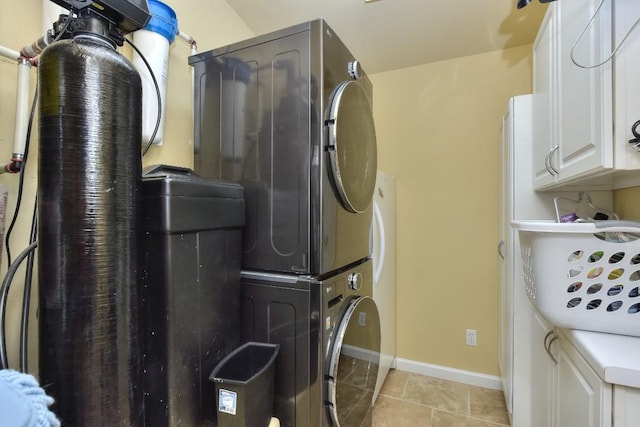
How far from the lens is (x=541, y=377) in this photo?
4.96 ft

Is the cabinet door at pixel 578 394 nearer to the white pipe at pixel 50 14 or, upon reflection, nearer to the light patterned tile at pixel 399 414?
the light patterned tile at pixel 399 414

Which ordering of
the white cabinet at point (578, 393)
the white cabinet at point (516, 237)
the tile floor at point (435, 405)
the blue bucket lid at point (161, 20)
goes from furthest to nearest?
the tile floor at point (435, 405) → the white cabinet at point (516, 237) → the blue bucket lid at point (161, 20) → the white cabinet at point (578, 393)

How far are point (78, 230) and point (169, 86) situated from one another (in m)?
1.06

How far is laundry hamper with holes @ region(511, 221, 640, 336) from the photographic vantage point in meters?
0.90

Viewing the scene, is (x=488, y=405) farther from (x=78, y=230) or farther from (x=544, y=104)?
(x=78, y=230)

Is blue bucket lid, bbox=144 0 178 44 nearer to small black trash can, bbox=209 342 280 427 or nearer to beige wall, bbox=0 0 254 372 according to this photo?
beige wall, bbox=0 0 254 372

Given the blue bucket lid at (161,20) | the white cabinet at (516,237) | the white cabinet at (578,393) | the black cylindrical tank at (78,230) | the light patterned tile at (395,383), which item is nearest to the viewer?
the black cylindrical tank at (78,230)

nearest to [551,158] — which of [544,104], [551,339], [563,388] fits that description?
[544,104]

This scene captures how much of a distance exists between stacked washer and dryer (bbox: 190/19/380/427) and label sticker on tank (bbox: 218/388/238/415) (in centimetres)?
22

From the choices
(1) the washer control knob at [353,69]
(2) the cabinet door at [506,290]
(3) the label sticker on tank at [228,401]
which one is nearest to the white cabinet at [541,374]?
(2) the cabinet door at [506,290]

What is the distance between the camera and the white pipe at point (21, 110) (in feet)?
2.81

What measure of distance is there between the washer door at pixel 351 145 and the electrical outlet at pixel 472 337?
165cm

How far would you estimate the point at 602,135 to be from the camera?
0.93 m

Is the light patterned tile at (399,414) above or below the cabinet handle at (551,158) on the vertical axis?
below
